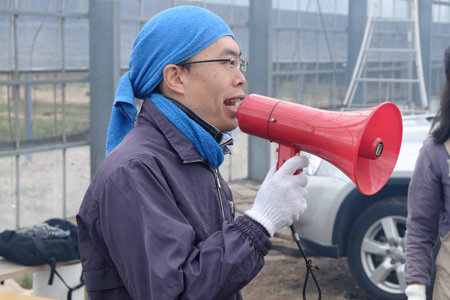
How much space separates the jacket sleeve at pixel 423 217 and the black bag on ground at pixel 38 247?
2363mm

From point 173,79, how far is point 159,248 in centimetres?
54

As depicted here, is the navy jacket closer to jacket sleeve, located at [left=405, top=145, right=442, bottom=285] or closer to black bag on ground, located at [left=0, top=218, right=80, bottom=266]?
jacket sleeve, located at [left=405, top=145, right=442, bottom=285]

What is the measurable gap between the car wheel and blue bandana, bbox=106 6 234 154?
127 inches

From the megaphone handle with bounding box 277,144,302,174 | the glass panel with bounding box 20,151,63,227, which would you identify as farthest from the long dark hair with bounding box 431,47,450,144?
the glass panel with bounding box 20,151,63,227

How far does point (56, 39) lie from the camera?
654 cm

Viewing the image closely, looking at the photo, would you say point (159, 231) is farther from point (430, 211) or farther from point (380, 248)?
point (380, 248)

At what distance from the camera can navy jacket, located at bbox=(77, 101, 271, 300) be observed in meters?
1.65

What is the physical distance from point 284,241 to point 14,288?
266 cm

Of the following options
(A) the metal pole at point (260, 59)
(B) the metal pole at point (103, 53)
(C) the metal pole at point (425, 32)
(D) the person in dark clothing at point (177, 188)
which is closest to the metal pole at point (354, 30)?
(A) the metal pole at point (260, 59)

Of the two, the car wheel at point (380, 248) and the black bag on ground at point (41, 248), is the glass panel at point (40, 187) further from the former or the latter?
the car wheel at point (380, 248)

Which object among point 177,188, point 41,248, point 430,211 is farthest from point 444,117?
point 41,248

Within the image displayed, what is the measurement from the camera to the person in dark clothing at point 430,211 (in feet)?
9.27

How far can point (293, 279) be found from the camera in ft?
18.7

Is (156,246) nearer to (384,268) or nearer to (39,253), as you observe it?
(39,253)
